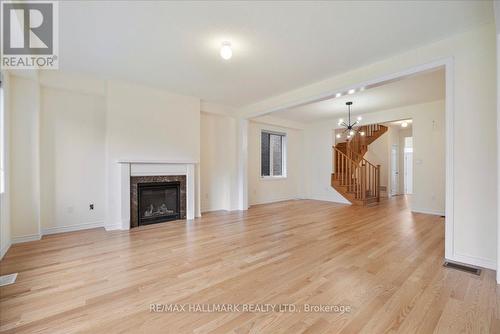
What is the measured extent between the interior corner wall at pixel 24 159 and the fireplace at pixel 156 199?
138 centimetres

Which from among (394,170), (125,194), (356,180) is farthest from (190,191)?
(394,170)

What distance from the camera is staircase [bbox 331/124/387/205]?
6875mm

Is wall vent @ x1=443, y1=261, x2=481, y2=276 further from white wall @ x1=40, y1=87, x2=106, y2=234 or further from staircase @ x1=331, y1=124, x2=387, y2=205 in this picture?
white wall @ x1=40, y1=87, x2=106, y2=234

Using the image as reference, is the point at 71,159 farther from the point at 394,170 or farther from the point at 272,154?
the point at 394,170

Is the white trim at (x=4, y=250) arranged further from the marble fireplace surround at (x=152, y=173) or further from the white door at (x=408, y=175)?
the white door at (x=408, y=175)

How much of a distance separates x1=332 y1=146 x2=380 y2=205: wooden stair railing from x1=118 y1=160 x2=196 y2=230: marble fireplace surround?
15.8 feet

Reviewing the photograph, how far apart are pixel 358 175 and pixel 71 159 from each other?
Result: 7226 millimetres

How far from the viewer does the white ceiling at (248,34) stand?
227cm

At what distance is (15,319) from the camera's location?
5.49ft

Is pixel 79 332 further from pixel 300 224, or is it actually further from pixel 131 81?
pixel 131 81

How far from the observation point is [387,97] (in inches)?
200

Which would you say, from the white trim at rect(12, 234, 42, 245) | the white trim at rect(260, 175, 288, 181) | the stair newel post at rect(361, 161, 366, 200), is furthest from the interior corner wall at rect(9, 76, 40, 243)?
the stair newel post at rect(361, 161, 366, 200)

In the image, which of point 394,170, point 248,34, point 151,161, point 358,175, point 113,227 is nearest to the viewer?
point 248,34

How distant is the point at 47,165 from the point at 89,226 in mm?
1288
